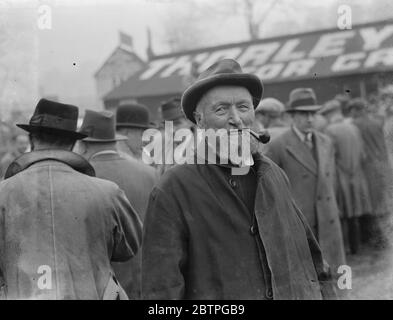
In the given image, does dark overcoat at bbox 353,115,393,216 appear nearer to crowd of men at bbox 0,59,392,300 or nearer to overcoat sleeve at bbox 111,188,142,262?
crowd of men at bbox 0,59,392,300

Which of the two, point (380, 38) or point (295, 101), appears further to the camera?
point (380, 38)

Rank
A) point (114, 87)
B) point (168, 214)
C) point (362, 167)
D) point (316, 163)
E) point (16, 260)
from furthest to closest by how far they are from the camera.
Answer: point (114, 87)
point (362, 167)
point (316, 163)
point (16, 260)
point (168, 214)

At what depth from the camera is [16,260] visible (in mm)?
2623

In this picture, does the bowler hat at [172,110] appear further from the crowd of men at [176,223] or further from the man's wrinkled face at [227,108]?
the man's wrinkled face at [227,108]

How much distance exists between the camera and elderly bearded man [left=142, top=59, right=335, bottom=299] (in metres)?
2.21

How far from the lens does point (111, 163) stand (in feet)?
13.9

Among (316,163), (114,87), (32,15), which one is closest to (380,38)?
(316,163)

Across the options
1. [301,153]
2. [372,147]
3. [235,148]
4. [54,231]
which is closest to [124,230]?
[54,231]

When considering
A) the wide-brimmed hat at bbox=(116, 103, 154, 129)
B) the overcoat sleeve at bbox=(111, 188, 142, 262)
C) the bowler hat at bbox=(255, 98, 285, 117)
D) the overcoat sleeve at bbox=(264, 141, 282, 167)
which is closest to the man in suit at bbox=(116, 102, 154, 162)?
the wide-brimmed hat at bbox=(116, 103, 154, 129)

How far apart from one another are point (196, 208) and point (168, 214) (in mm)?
125

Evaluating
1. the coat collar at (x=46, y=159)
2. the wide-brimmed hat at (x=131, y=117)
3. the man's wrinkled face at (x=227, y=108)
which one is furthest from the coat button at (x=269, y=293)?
the wide-brimmed hat at (x=131, y=117)

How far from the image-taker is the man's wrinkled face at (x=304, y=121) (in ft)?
17.9

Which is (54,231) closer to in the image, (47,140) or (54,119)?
(47,140)

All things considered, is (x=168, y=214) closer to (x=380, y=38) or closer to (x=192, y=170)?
(x=192, y=170)
